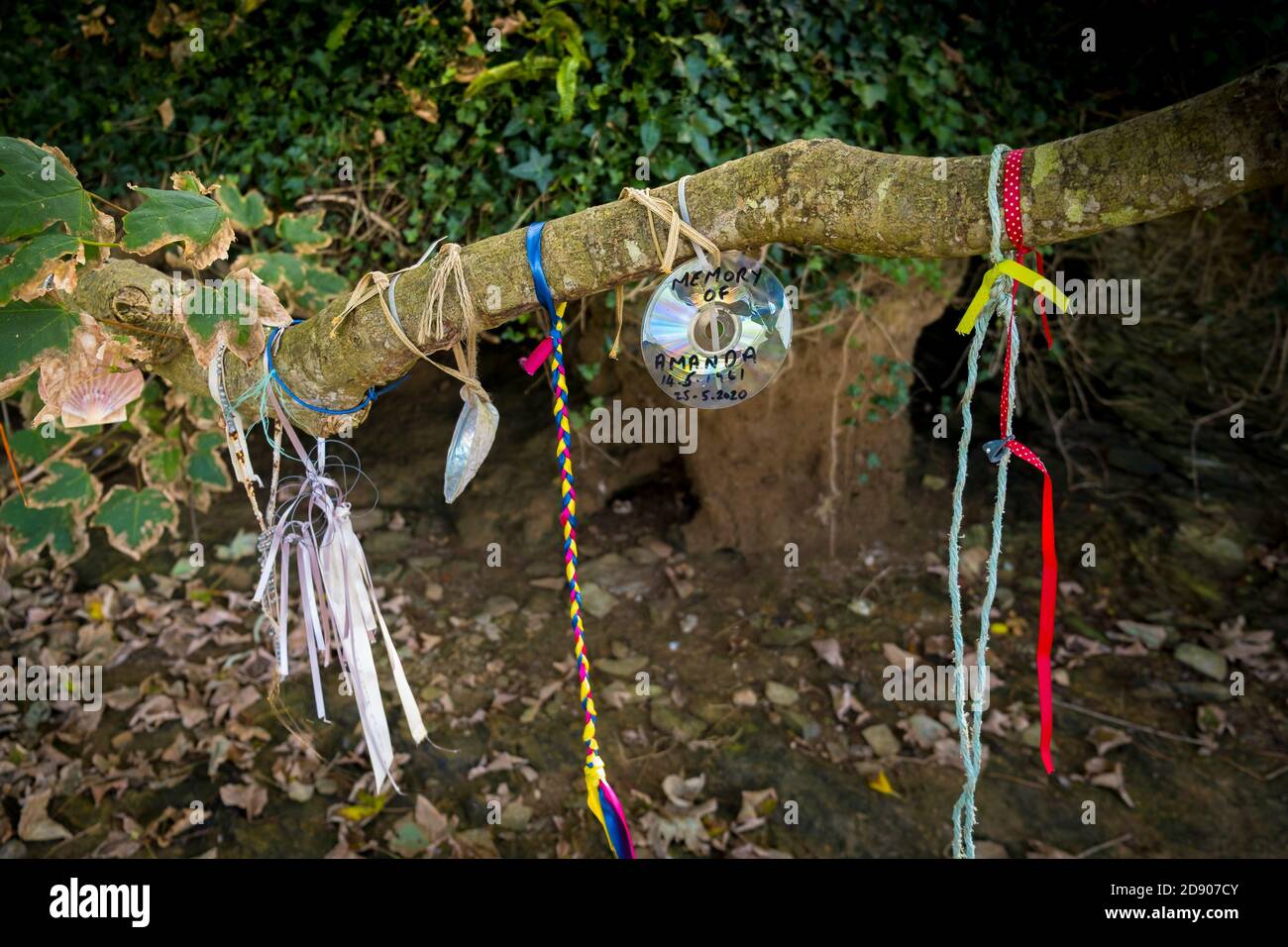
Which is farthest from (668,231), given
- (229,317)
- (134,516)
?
(134,516)

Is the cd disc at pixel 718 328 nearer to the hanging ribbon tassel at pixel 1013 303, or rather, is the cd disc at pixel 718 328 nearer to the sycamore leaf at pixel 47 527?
the hanging ribbon tassel at pixel 1013 303

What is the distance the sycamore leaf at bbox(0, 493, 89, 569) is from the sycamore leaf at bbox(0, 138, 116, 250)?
163 centimetres

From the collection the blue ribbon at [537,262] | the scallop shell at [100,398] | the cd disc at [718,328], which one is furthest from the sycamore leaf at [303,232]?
the cd disc at [718,328]

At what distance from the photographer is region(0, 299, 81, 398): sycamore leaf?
180 cm

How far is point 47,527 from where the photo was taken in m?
3.02

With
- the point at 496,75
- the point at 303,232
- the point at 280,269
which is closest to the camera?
the point at 280,269

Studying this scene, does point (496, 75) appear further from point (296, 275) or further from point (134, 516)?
point (134, 516)

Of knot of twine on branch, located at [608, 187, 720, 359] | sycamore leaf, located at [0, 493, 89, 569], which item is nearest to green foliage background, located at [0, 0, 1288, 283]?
sycamore leaf, located at [0, 493, 89, 569]

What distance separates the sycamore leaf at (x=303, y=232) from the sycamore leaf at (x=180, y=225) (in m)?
1.00

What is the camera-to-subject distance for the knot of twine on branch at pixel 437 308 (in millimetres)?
1573

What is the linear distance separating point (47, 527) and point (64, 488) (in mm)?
184

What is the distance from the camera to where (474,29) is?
10.6ft

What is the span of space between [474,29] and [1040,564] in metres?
3.23
